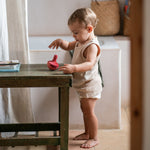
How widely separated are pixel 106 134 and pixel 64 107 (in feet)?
2.08

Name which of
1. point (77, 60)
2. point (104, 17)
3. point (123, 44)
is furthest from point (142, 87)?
point (104, 17)

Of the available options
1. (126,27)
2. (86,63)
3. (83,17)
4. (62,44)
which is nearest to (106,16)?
(126,27)

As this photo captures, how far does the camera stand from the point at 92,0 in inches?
122

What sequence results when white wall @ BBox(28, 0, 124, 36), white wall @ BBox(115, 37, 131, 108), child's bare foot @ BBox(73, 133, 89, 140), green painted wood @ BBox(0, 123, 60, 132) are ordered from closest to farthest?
1. green painted wood @ BBox(0, 123, 60, 132)
2. child's bare foot @ BBox(73, 133, 89, 140)
3. white wall @ BBox(115, 37, 131, 108)
4. white wall @ BBox(28, 0, 124, 36)

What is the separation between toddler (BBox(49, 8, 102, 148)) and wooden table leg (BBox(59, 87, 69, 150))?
123 millimetres

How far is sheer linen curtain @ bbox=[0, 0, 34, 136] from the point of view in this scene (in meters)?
2.12

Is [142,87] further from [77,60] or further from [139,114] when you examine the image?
[77,60]

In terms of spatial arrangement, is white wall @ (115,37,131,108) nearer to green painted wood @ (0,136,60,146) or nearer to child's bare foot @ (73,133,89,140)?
child's bare foot @ (73,133,89,140)

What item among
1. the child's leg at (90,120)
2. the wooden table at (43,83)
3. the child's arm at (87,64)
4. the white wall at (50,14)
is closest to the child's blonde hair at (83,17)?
the child's arm at (87,64)

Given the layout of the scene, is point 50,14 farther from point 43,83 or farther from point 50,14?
point 43,83

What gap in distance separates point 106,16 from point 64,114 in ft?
4.59

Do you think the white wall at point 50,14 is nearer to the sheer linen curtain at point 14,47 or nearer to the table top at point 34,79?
the sheer linen curtain at point 14,47

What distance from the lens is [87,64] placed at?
6.31 ft

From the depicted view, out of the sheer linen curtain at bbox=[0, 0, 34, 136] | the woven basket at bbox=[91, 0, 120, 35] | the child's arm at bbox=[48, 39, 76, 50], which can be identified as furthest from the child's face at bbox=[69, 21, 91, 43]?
the woven basket at bbox=[91, 0, 120, 35]
